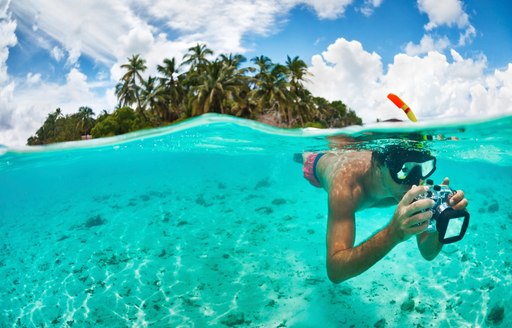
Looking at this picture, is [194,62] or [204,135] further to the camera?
[194,62]

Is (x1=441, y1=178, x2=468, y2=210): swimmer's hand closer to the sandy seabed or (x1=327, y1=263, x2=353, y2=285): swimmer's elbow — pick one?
(x1=327, y1=263, x2=353, y2=285): swimmer's elbow

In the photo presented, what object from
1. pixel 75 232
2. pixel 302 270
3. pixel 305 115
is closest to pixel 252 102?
pixel 305 115

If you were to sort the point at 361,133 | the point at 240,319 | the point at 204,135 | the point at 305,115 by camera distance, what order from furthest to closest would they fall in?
the point at 305,115, the point at 204,135, the point at 361,133, the point at 240,319

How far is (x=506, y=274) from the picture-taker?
815 centimetres

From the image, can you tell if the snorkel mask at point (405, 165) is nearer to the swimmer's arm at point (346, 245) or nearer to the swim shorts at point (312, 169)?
the swimmer's arm at point (346, 245)

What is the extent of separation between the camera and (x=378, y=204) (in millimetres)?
5469

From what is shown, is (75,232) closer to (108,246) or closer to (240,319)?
(108,246)

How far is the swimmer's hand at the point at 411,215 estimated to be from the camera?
9.45 ft

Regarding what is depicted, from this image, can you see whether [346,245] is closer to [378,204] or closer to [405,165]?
[405,165]

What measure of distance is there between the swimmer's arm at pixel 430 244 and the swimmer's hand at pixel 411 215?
1.54m

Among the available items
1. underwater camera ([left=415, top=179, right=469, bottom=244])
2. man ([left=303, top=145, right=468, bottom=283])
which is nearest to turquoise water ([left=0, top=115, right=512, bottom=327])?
man ([left=303, top=145, right=468, bottom=283])

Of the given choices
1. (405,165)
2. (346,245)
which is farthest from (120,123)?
(346,245)

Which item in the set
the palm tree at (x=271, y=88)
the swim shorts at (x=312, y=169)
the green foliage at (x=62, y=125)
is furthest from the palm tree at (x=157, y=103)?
the swim shorts at (x=312, y=169)

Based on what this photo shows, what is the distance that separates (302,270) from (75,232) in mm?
8968
